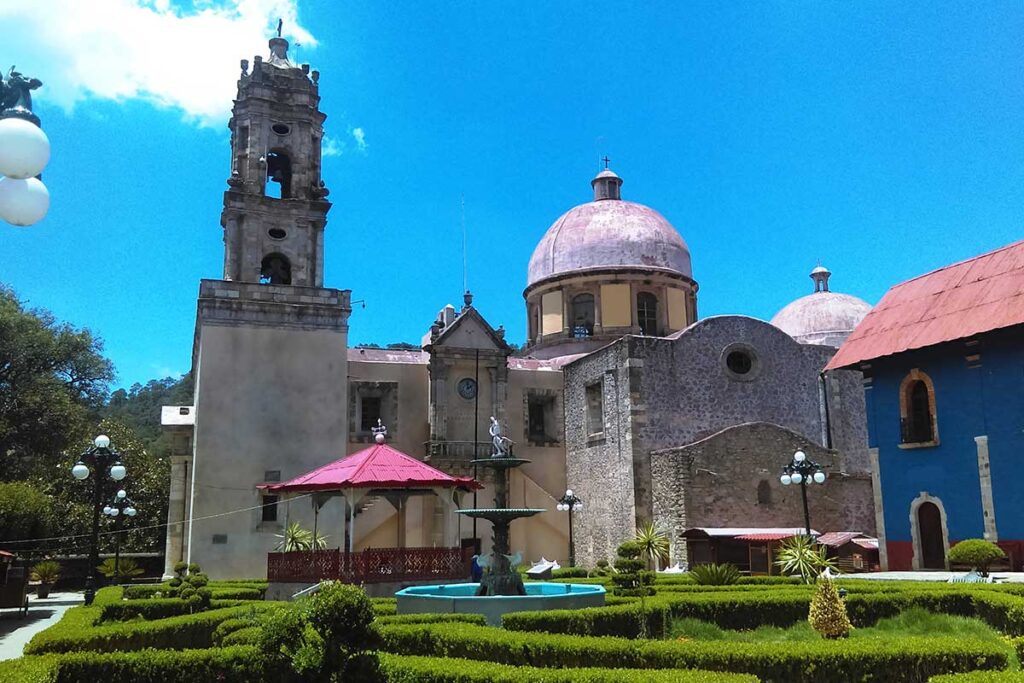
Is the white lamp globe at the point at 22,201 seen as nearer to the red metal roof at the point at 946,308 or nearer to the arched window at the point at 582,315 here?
the red metal roof at the point at 946,308

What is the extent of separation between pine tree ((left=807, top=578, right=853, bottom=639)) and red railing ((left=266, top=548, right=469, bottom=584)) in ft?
30.5

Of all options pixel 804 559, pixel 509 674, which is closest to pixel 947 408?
pixel 804 559

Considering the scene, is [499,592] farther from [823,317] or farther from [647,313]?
[823,317]

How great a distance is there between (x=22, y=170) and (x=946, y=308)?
23502mm

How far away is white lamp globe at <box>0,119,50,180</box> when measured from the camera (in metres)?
4.69

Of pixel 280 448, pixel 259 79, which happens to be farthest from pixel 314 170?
pixel 280 448

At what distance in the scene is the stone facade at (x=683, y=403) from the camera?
29.7 m

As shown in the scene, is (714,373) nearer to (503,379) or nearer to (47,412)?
(503,379)

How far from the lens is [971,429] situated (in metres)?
22.1

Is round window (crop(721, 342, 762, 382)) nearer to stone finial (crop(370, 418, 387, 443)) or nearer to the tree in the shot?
stone finial (crop(370, 418, 387, 443))

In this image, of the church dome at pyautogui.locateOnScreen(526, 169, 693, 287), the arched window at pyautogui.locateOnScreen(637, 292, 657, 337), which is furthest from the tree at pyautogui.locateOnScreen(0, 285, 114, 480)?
the arched window at pyautogui.locateOnScreen(637, 292, 657, 337)

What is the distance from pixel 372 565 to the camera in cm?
1883

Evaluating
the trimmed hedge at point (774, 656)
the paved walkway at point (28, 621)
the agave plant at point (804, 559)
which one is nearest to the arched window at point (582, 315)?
the agave plant at point (804, 559)

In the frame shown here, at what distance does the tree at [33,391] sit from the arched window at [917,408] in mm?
34726
